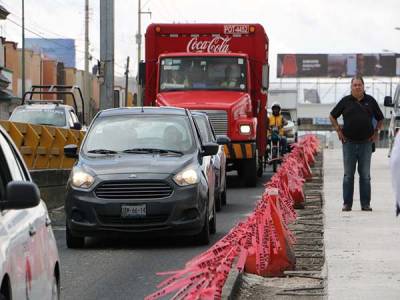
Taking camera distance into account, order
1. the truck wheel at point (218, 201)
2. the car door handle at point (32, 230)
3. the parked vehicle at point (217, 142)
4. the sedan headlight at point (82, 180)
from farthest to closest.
A: the truck wheel at point (218, 201), the parked vehicle at point (217, 142), the sedan headlight at point (82, 180), the car door handle at point (32, 230)

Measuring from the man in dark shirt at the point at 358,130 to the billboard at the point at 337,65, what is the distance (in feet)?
400

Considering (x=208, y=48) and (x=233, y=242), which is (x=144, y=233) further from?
(x=208, y=48)

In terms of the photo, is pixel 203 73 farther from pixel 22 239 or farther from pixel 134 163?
pixel 22 239

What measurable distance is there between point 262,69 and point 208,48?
1.40m

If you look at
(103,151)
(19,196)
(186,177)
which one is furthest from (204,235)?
(19,196)

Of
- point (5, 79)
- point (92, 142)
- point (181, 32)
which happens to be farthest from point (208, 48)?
point (5, 79)

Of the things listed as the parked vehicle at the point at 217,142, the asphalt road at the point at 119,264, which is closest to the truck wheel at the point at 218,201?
the parked vehicle at the point at 217,142

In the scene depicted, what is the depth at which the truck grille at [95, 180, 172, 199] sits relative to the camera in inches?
558

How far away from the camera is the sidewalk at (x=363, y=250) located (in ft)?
32.5

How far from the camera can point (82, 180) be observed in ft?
46.9

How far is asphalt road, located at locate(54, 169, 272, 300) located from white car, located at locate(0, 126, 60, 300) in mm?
2978

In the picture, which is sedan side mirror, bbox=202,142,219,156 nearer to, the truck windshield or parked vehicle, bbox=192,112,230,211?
parked vehicle, bbox=192,112,230,211

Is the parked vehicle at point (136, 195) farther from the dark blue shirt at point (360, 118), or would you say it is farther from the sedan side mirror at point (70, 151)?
the dark blue shirt at point (360, 118)

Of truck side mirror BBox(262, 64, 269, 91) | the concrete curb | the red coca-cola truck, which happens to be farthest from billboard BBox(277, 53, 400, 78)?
the concrete curb
